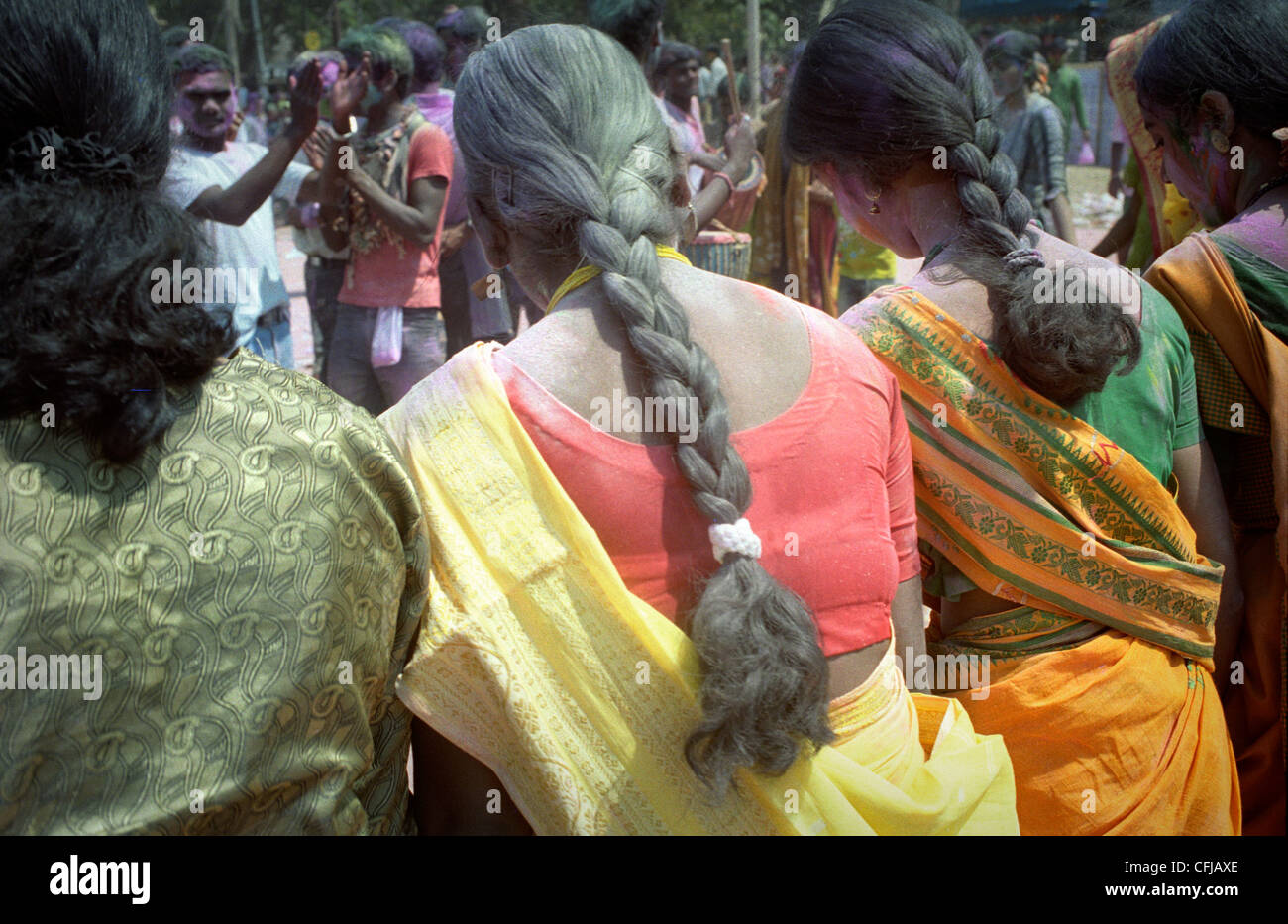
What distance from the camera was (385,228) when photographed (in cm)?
493

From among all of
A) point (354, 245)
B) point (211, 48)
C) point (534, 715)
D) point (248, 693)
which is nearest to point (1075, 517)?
point (534, 715)

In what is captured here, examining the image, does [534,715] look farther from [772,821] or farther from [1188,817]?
[1188,817]

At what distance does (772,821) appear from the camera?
155 cm

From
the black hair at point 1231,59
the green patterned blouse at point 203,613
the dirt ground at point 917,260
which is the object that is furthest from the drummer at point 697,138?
the green patterned blouse at point 203,613

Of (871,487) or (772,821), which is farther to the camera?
(871,487)

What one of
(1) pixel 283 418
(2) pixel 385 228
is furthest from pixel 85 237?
(2) pixel 385 228

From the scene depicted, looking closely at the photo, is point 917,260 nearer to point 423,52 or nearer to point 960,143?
point 423,52

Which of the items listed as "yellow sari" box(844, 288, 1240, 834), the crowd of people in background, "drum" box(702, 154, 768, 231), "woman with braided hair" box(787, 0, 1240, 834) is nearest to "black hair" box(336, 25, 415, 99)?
"drum" box(702, 154, 768, 231)

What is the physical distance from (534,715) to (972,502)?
37.6 inches

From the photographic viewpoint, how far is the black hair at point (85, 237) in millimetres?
1219

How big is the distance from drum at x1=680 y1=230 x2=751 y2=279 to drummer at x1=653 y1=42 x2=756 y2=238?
8 cm

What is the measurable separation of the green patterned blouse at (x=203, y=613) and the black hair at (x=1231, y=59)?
1909 mm

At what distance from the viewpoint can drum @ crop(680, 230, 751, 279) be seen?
591 centimetres

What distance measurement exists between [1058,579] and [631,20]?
3.61 m
